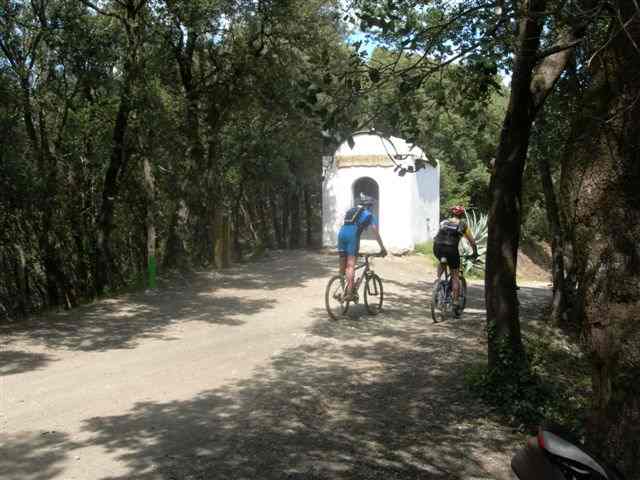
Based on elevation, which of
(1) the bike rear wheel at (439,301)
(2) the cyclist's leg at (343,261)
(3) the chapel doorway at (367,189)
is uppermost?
(3) the chapel doorway at (367,189)

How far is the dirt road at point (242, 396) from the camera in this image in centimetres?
480

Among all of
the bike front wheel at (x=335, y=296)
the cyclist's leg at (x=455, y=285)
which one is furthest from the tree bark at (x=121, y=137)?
the cyclist's leg at (x=455, y=285)

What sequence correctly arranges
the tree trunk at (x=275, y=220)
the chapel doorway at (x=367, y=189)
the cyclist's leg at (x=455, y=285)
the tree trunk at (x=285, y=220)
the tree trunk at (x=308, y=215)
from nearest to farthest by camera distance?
the cyclist's leg at (x=455, y=285) < the chapel doorway at (x=367, y=189) < the tree trunk at (x=275, y=220) < the tree trunk at (x=285, y=220) < the tree trunk at (x=308, y=215)

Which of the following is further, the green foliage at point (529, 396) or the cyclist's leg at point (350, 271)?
the cyclist's leg at point (350, 271)

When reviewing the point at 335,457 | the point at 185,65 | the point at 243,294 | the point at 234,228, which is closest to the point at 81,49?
the point at 185,65

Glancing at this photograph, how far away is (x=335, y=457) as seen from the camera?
4852 millimetres

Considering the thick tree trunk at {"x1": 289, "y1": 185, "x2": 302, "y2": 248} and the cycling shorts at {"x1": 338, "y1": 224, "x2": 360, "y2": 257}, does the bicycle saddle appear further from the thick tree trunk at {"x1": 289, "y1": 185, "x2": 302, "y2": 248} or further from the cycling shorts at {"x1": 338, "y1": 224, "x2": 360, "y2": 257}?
the thick tree trunk at {"x1": 289, "y1": 185, "x2": 302, "y2": 248}

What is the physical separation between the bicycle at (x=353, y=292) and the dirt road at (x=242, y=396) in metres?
0.24

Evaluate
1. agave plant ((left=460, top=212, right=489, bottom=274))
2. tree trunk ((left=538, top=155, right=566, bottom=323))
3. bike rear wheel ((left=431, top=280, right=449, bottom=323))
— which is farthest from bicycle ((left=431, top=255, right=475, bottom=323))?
agave plant ((left=460, top=212, right=489, bottom=274))

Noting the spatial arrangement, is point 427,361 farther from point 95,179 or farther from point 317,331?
point 95,179

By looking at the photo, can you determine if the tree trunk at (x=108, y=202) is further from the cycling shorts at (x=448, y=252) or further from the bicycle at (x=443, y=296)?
the bicycle at (x=443, y=296)

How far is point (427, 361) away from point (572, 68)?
4825 millimetres

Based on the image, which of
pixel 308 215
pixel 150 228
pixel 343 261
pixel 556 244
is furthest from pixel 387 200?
pixel 343 261

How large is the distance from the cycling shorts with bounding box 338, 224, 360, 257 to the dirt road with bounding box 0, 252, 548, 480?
3.83ft
